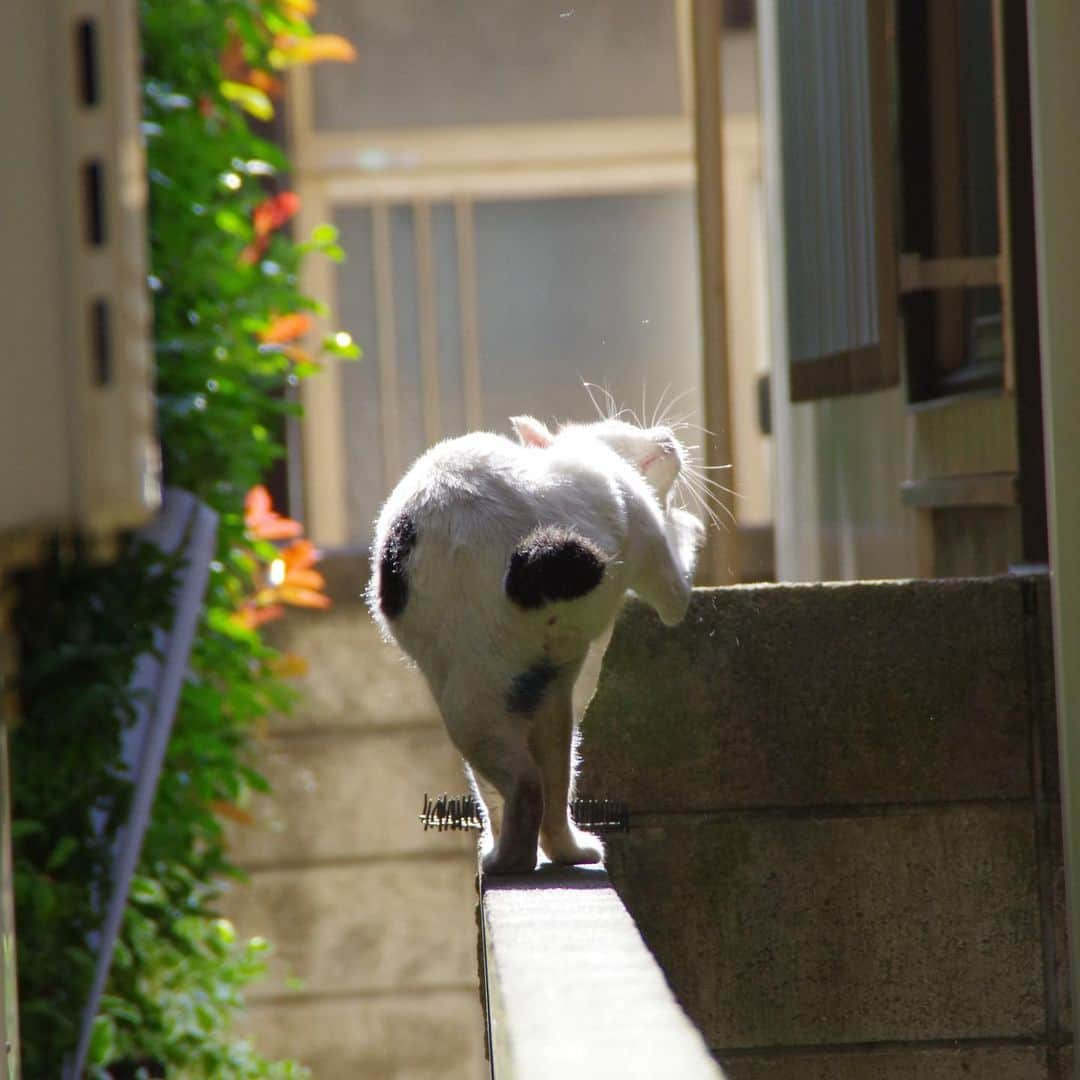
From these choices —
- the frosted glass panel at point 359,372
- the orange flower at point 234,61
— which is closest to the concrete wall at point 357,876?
the frosted glass panel at point 359,372

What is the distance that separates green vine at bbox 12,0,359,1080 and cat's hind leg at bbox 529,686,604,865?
101 cm

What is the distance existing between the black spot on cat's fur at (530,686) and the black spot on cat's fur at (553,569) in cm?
12

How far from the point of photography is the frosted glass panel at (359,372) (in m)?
5.43

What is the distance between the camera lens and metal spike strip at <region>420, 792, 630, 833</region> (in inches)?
88.7

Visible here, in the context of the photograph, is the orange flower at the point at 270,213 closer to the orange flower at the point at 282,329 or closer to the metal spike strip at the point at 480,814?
the orange flower at the point at 282,329

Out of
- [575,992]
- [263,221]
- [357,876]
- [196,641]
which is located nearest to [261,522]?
[196,641]

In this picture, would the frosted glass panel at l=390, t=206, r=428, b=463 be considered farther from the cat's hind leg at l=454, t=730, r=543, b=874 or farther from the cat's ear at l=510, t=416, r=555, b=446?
the cat's hind leg at l=454, t=730, r=543, b=874

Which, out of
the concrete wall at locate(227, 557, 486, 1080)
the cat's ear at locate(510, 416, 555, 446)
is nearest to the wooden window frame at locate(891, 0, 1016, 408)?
the cat's ear at locate(510, 416, 555, 446)

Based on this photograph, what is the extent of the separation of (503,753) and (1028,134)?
1.71 m

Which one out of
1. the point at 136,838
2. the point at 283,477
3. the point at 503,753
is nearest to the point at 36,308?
the point at 503,753

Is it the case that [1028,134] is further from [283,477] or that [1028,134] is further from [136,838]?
[283,477]

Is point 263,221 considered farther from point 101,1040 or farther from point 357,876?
point 357,876

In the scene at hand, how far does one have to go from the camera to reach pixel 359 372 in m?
5.45

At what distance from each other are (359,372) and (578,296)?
840mm
